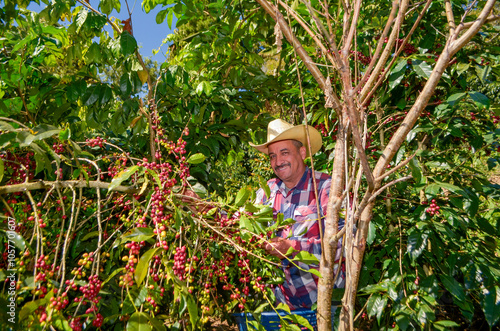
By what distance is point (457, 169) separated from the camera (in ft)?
5.92

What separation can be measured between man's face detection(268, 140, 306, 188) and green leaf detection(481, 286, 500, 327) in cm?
139

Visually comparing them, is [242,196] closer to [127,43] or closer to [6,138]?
[6,138]

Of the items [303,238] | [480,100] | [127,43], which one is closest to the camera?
[480,100]

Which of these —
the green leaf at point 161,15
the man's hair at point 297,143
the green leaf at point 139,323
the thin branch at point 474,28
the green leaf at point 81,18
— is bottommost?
the green leaf at point 139,323

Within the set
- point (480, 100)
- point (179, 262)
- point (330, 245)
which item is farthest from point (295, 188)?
point (179, 262)

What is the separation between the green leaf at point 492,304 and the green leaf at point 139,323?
1.66 meters

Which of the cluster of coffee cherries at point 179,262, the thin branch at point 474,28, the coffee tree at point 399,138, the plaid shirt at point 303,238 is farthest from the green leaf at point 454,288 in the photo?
the cluster of coffee cherries at point 179,262

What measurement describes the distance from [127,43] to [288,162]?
1456 millimetres

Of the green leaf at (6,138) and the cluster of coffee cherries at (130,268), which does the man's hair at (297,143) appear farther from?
the green leaf at (6,138)

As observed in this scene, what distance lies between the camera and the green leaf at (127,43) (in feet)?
5.47

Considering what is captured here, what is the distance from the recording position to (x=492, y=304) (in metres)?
1.58

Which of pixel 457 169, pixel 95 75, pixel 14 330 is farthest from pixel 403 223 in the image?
pixel 95 75

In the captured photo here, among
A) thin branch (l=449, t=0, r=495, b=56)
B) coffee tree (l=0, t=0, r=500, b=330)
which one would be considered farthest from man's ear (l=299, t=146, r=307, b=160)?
thin branch (l=449, t=0, r=495, b=56)

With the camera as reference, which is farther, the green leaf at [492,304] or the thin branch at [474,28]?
the green leaf at [492,304]
